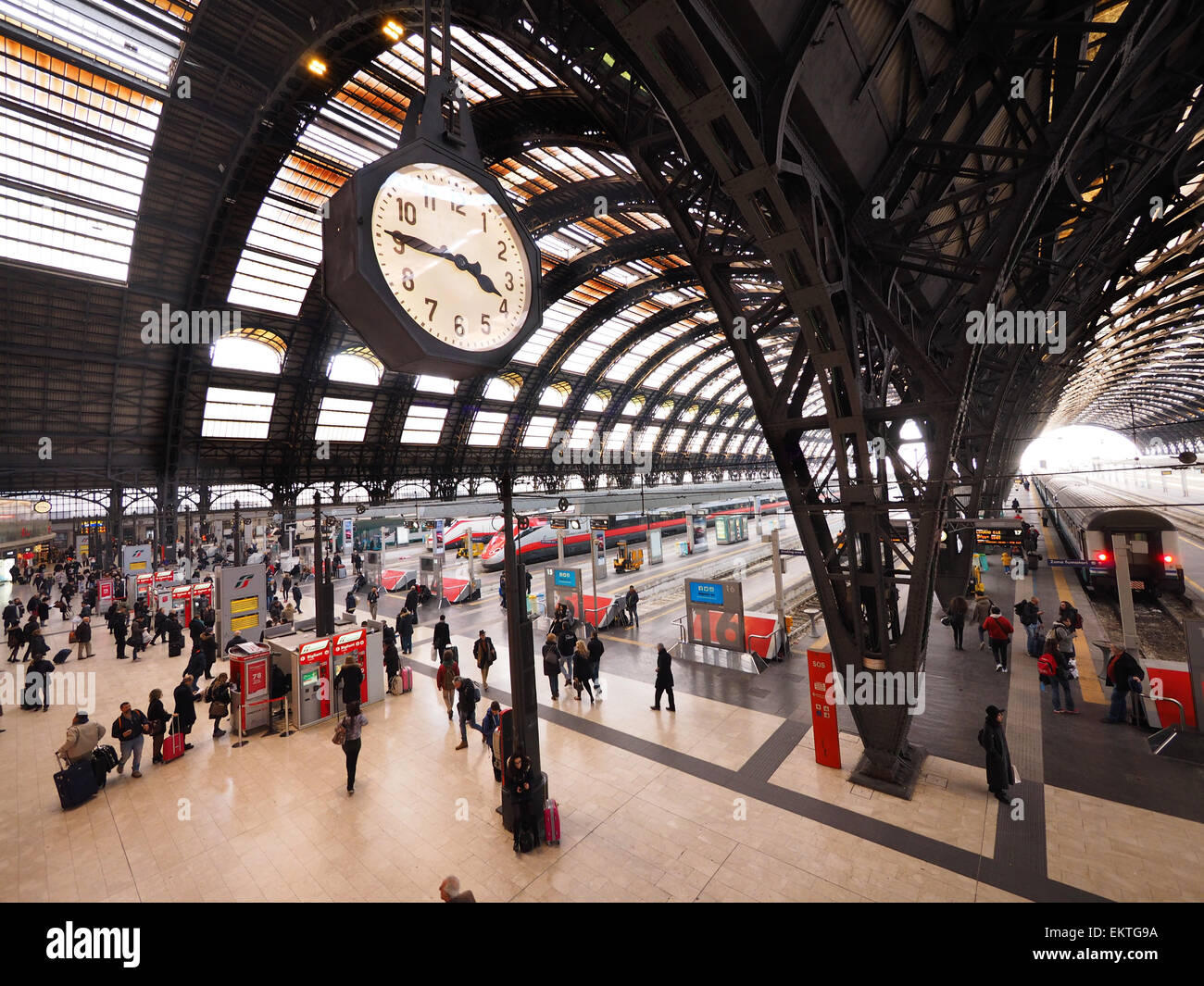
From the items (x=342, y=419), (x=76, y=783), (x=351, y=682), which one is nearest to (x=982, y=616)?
(x=351, y=682)

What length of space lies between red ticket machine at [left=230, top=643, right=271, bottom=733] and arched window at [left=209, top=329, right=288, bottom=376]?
21.9 m

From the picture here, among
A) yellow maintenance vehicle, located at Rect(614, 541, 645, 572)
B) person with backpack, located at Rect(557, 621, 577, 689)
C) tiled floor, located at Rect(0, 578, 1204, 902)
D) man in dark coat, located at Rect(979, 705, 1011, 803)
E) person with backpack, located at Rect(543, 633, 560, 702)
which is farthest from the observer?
yellow maintenance vehicle, located at Rect(614, 541, 645, 572)

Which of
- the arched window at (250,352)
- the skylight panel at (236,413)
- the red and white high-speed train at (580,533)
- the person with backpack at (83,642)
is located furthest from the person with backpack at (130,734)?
the skylight panel at (236,413)

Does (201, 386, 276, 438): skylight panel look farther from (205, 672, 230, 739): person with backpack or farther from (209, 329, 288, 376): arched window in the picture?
(205, 672, 230, 739): person with backpack

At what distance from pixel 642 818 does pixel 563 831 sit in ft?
3.50

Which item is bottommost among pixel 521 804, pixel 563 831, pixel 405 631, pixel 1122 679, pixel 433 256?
pixel 563 831

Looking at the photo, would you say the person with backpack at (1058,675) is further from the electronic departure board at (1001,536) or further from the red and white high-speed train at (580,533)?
the red and white high-speed train at (580,533)

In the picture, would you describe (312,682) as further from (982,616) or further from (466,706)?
(982,616)

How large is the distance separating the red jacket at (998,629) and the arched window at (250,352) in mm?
31579

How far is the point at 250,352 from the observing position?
26281 mm

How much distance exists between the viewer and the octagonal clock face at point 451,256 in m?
2.07

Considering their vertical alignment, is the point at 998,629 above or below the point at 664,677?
above

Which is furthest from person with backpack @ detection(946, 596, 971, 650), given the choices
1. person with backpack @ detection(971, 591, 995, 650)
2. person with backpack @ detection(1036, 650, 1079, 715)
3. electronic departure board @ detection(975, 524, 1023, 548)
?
electronic departure board @ detection(975, 524, 1023, 548)

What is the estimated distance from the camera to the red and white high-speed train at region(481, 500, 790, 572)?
89.4 ft
